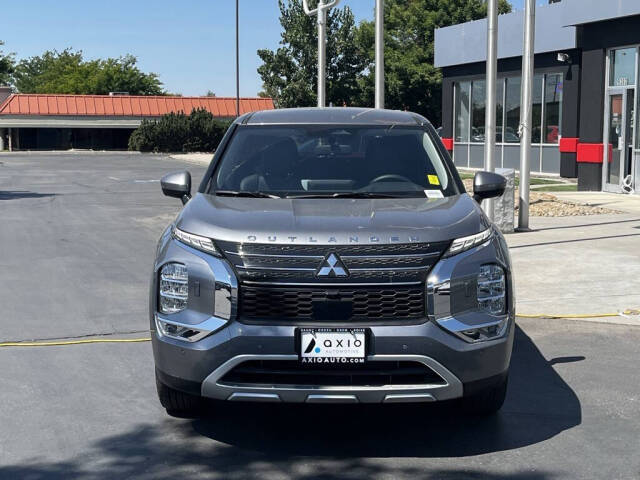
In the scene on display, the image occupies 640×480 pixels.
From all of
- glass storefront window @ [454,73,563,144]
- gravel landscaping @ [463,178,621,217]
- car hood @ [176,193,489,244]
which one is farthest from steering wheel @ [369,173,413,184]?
glass storefront window @ [454,73,563,144]

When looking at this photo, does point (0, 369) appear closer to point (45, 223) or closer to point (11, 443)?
point (11, 443)

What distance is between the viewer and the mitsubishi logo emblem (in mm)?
4566

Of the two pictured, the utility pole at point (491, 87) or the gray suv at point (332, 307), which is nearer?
the gray suv at point (332, 307)

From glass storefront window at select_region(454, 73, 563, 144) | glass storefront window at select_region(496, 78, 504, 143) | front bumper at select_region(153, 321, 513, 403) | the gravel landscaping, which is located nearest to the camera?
front bumper at select_region(153, 321, 513, 403)

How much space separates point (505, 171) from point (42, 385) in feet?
31.5

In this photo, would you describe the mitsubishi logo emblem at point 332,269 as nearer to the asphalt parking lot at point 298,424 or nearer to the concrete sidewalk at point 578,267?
the asphalt parking lot at point 298,424

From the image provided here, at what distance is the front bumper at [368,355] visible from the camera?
14.8ft

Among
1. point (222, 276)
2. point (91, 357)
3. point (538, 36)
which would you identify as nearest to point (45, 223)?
point (91, 357)

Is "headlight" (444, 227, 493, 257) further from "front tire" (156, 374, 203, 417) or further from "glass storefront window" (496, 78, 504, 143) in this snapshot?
"glass storefront window" (496, 78, 504, 143)

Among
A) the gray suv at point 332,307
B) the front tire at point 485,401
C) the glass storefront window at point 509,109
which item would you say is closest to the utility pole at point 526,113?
the front tire at point 485,401

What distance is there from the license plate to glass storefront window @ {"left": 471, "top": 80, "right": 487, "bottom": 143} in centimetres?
2737

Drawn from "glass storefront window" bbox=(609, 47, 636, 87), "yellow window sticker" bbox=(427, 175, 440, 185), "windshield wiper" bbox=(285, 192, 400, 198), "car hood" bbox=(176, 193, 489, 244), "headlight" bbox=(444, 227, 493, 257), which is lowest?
"headlight" bbox=(444, 227, 493, 257)

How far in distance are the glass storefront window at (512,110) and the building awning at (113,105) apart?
122 feet

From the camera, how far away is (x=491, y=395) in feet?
17.0
